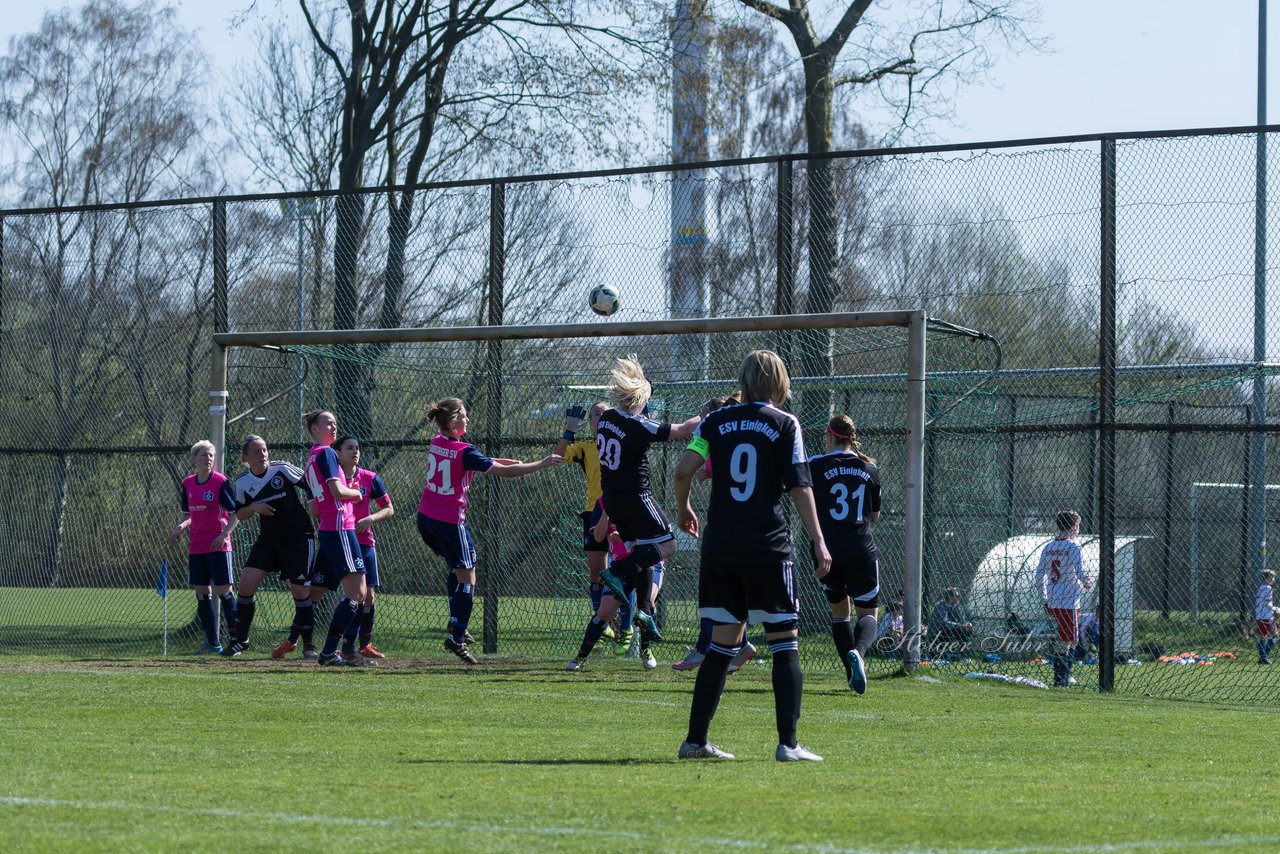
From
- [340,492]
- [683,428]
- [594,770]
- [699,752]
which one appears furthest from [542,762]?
[340,492]

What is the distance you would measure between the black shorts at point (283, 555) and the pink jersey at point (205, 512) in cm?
97

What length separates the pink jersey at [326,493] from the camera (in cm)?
1195

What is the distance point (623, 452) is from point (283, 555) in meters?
3.91

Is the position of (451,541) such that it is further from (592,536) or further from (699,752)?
(699,752)

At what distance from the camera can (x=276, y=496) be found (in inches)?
514

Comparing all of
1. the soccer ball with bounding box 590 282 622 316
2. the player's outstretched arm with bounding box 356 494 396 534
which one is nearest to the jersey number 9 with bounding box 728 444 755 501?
the player's outstretched arm with bounding box 356 494 396 534

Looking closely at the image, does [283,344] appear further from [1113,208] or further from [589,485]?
[1113,208]

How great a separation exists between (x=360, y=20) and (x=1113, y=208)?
12669mm

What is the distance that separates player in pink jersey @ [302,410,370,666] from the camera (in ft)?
39.3

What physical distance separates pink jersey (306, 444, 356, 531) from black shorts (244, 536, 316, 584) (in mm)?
1005

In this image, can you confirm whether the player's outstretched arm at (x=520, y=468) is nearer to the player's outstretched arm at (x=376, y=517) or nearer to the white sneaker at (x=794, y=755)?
the player's outstretched arm at (x=376, y=517)

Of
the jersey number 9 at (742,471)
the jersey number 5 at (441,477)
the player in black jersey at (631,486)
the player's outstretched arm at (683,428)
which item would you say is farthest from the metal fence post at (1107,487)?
the jersey number 9 at (742,471)

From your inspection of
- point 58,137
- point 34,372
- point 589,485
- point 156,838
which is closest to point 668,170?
point 589,485

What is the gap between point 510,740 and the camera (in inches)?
293
